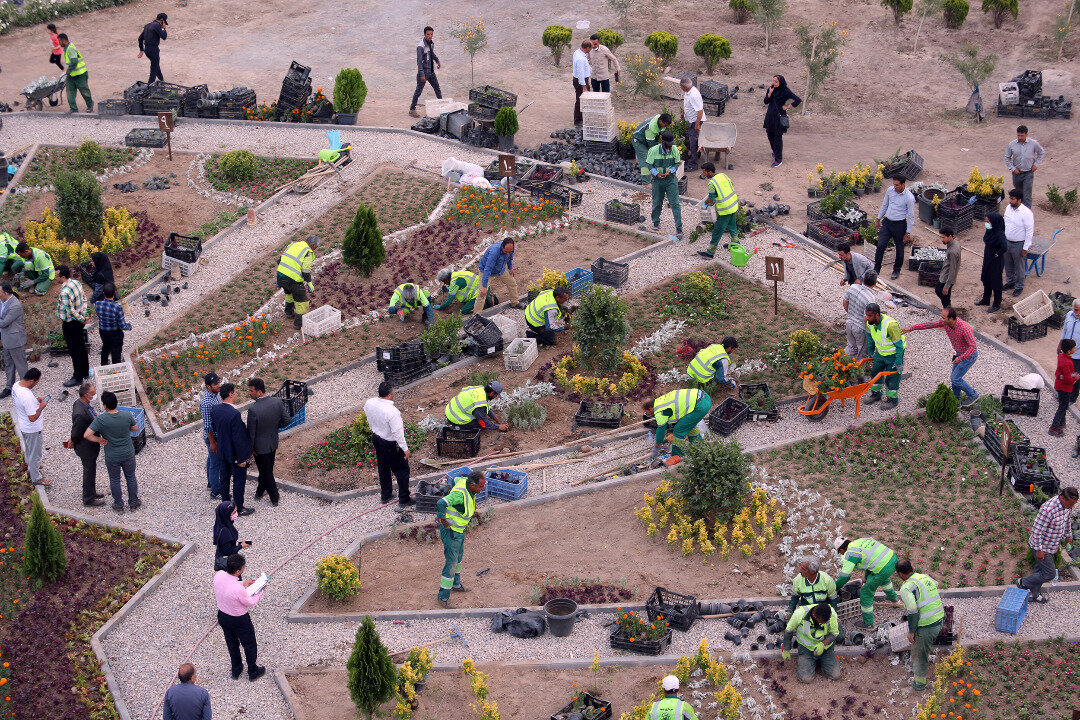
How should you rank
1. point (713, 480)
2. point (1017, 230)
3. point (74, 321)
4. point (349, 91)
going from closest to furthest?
point (713, 480) < point (74, 321) < point (1017, 230) < point (349, 91)

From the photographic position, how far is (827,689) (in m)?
12.2

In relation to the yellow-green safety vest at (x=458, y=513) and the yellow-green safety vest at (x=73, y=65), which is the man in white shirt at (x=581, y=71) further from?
the yellow-green safety vest at (x=458, y=513)

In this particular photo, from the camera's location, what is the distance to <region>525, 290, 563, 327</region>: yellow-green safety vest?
59.2 feet

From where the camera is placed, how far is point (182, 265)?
20.4 m

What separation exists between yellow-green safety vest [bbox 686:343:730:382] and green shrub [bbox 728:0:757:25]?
1720cm

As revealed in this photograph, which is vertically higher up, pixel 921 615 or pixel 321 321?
pixel 321 321

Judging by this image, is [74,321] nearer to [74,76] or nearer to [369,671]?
[369,671]

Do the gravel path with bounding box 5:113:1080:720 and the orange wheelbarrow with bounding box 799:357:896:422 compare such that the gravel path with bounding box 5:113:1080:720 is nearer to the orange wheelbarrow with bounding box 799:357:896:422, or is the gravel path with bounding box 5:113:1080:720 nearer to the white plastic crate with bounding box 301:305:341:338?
the orange wheelbarrow with bounding box 799:357:896:422

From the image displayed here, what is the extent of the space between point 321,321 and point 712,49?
13542 mm

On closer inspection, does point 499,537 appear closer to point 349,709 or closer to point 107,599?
point 349,709

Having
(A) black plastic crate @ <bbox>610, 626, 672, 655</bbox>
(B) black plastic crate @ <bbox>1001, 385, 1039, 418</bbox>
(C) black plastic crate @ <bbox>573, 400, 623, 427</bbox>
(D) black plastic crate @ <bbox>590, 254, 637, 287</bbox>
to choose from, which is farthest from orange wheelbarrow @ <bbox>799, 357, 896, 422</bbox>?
(A) black plastic crate @ <bbox>610, 626, 672, 655</bbox>

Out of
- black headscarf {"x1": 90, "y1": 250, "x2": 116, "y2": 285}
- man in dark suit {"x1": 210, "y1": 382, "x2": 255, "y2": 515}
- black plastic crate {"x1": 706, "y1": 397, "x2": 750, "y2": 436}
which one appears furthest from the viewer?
black headscarf {"x1": 90, "y1": 250, "x2": 116, "y2": 285}

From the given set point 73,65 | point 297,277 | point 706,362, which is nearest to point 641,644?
point 706,362

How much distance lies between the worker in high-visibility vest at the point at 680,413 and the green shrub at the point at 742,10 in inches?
728
